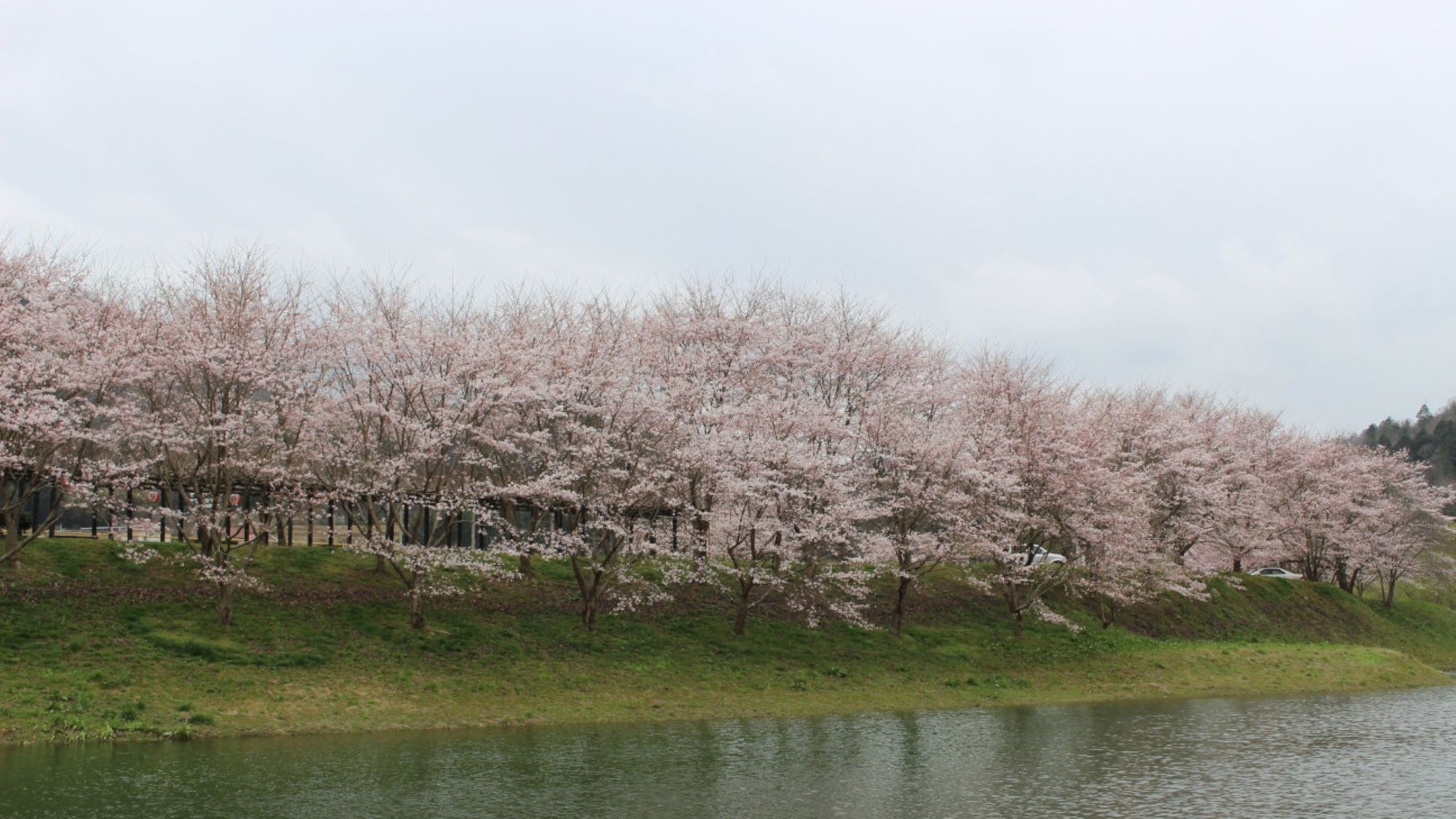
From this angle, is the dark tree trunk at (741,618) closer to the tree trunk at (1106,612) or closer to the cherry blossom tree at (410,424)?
the cherry blossom tree at (410,424)

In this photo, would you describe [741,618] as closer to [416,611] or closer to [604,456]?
[604,456]

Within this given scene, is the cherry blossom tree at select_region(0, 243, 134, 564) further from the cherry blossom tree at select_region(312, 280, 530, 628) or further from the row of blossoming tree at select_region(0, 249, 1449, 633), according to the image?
the cherry blossom tree at select_region(312, 280, 530, 628)

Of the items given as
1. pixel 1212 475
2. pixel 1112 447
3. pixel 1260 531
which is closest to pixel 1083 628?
pixel 1112 447

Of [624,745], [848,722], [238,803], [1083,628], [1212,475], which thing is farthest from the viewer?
[1212,475]

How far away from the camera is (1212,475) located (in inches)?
2645

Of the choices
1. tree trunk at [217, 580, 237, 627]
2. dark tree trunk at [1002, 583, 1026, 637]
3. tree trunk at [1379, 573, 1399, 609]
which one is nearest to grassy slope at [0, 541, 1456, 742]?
tree trunk at [217, 580, 237, 627]

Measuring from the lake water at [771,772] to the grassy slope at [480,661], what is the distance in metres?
2.48

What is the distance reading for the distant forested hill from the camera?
147 meters

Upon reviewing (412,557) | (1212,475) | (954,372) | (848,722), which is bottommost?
(848,722)

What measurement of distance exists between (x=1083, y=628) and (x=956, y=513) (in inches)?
457

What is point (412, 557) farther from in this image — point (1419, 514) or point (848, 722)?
point (1419, 514)

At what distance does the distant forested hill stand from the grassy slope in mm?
102491

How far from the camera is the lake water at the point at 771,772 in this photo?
21.2 meters

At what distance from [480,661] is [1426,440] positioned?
174 m
